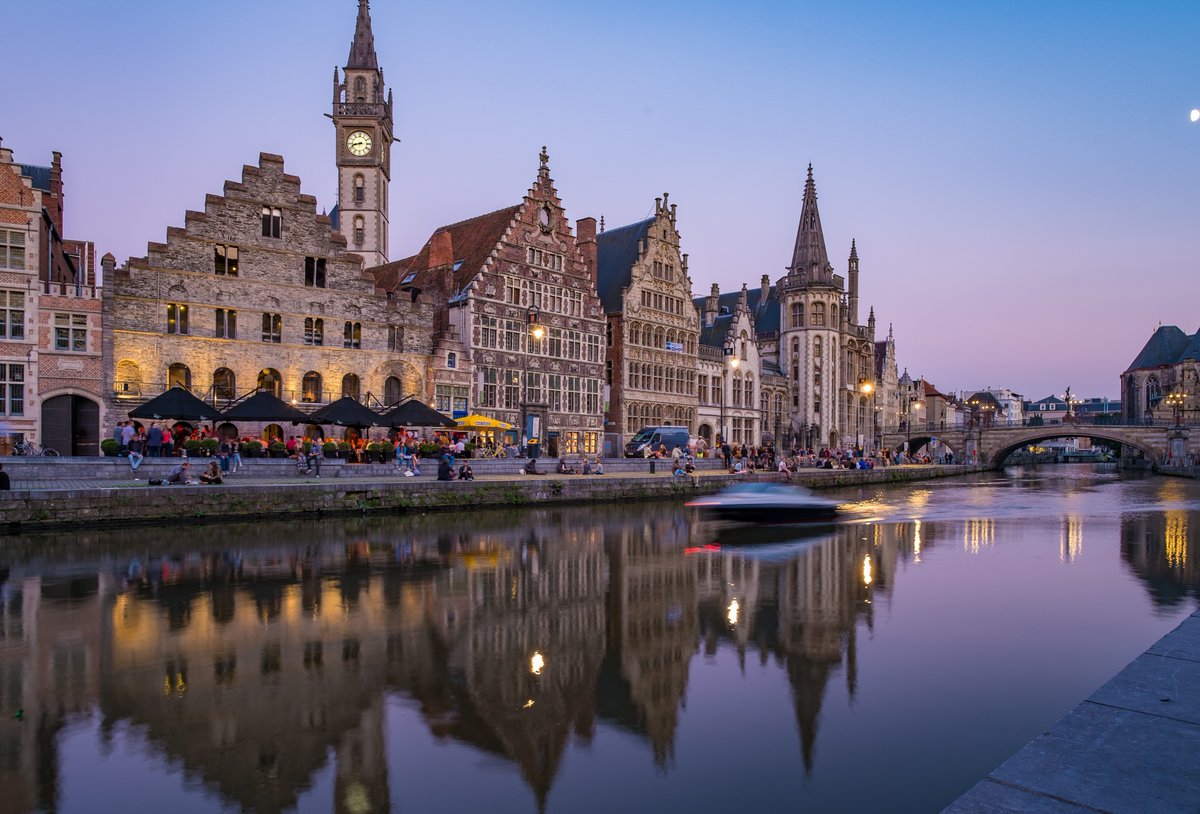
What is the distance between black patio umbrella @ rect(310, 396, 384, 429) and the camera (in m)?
30.8

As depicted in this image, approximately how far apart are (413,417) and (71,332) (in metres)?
13.5

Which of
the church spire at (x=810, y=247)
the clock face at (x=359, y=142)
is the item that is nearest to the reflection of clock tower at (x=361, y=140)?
the clock face at (x=359, y=142)

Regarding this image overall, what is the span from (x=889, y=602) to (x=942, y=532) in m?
A: 12.9

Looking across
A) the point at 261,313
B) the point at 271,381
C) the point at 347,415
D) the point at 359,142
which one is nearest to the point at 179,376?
the point at 271,381

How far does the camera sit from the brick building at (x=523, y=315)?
43.4 meters

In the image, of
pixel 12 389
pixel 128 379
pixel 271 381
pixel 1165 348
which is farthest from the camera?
pixel 1165 348

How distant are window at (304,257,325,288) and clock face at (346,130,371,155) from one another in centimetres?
1615

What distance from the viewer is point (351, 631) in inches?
455

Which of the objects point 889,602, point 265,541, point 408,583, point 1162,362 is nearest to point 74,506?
point 265,541

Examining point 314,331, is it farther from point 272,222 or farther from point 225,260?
point 272,222

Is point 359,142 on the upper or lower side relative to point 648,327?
upper

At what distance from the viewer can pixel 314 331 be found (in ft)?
123

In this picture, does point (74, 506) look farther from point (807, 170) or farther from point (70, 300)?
point (807, 170)

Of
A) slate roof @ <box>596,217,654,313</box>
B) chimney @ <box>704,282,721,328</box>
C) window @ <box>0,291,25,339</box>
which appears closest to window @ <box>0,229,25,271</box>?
window @ <box>0,291,25,339</box>
